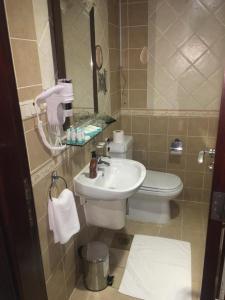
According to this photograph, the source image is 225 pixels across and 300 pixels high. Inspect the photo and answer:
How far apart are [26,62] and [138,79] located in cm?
163

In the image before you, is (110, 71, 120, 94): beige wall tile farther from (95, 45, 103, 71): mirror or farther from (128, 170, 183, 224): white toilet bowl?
(128, 170, 183, 224): white toilet bowl

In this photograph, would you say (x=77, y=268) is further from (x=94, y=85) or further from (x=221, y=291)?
(x=94, y=85)

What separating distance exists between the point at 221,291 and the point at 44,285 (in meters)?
0.90

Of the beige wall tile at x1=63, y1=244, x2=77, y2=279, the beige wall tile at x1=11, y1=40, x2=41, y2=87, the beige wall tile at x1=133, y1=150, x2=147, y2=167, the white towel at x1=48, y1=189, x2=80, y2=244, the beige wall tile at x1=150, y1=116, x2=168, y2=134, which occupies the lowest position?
the beige wall tile at x1=63, y1=244, x2=77, y2=279

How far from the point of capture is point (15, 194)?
1.10m

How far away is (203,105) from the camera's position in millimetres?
2514

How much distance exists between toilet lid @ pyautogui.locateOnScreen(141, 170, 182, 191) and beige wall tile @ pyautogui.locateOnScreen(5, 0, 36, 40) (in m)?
1.67

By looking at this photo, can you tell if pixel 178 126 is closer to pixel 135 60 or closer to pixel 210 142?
pixel 210 142

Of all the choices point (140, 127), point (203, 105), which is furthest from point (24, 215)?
point (203, 105)

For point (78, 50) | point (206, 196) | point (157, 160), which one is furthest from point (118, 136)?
point (206, 196)

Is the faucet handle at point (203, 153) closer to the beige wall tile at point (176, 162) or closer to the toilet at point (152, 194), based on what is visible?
the toilet at point (152, 194)

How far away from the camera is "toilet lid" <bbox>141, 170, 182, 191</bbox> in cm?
240

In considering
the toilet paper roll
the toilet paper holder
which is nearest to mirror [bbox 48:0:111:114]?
the toilet paper roll

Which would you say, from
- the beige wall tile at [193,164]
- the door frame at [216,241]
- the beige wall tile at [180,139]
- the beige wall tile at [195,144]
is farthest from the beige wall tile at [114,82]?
the door frame at [216,241]
